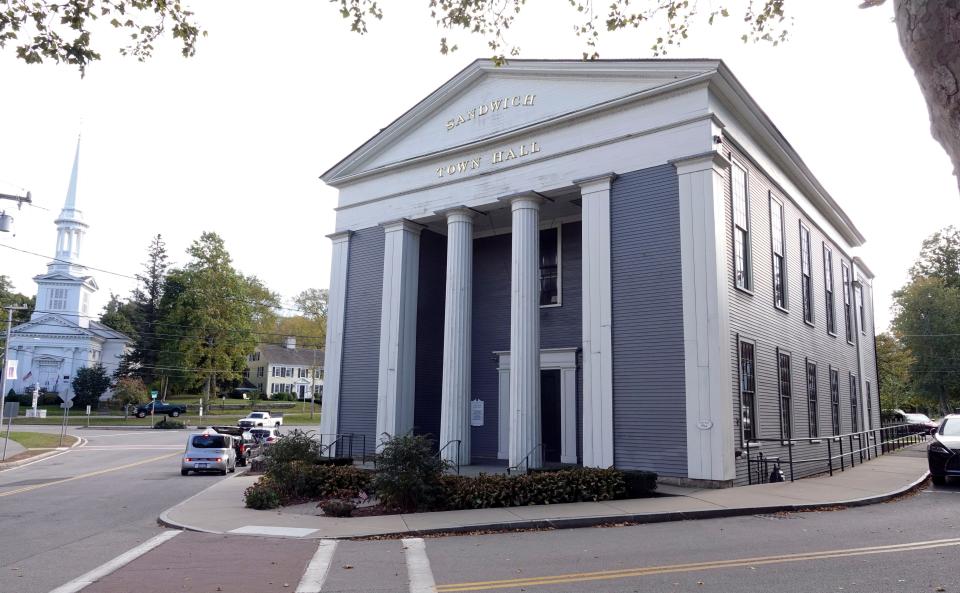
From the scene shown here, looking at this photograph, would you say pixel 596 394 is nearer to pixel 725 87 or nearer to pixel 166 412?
pixel 725 87

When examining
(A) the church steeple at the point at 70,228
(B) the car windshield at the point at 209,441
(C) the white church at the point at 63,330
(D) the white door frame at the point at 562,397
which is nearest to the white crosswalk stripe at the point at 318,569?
(D) the white door frame at the point at 562,397

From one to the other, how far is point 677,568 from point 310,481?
9569mm

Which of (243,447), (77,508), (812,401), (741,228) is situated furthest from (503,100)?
(243,447)

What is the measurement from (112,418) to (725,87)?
57.7m

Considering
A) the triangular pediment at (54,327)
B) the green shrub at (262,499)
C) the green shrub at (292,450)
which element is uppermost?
the triangular pediment at (54,327)

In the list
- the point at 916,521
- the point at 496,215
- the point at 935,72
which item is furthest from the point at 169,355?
the point at 935,72

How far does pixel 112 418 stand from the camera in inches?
2292

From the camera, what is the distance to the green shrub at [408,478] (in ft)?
42.4

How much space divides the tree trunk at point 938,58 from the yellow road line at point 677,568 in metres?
5.34

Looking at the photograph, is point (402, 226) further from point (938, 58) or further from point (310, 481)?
point (938, 58)

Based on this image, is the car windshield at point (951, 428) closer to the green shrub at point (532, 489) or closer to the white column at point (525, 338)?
the green shrub at point (532, 489)

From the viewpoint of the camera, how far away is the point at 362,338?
22609 mm

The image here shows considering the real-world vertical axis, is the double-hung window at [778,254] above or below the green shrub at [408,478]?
above

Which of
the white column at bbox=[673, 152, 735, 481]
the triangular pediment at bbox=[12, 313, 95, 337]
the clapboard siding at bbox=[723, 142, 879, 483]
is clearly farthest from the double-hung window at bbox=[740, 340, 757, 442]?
the triangular pediment at bbox=[12, 313, 95, 337]
